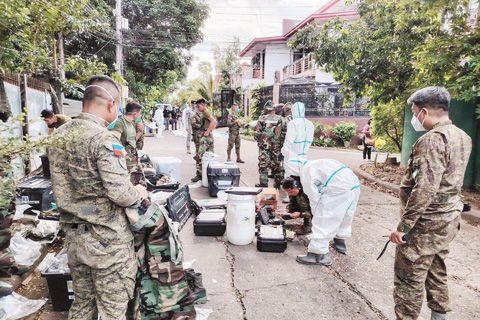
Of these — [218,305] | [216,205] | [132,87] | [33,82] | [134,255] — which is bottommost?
[218,305]

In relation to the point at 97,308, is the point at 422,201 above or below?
above

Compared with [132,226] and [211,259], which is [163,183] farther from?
[132,226]

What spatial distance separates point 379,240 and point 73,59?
6111 millimetres

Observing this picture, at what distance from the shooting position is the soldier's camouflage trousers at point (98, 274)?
1979mm

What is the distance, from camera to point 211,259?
155 inches

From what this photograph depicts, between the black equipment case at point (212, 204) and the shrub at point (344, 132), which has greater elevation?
the shrub at point (344, 132)

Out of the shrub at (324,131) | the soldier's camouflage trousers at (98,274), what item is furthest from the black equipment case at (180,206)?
the shrub at (324,131)

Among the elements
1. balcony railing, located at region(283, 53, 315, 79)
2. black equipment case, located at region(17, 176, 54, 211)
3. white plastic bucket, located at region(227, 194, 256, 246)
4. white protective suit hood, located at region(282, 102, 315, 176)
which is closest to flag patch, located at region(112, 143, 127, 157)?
white plastic bucket, located at region(227, 194, 256, 246)

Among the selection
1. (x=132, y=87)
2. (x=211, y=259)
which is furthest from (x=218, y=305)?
(x=132, y=87)

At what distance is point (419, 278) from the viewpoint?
2.42 meters

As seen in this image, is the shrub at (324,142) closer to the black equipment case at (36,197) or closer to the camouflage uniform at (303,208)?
the camouflage uniform at (303,208)

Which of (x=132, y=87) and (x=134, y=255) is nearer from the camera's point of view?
(x=134, y=255)

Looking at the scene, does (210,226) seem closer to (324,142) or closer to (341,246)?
(341,246)

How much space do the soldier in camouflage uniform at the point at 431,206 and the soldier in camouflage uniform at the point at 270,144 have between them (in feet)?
14.8
